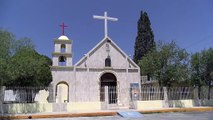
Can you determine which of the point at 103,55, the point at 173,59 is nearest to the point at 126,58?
the point at 103,55

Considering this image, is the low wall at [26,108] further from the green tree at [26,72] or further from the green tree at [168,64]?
the green tree at [168,64]

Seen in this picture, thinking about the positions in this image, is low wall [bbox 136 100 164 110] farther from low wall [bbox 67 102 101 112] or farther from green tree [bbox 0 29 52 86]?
green tree [bbox 0 29 52 86]

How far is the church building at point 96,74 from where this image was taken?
976 inches

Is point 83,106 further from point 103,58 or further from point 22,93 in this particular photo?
point 103,58

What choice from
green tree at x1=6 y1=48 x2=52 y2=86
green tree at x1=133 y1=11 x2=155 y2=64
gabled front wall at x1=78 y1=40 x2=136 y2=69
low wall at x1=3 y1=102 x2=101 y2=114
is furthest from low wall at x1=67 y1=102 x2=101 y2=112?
green tree at x1=133 y1=11 x2=155 y2=64

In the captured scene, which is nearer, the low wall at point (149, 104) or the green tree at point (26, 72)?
the green tree at point (26, 72)

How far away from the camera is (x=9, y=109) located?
758 inches

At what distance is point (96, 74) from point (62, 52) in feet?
13.1

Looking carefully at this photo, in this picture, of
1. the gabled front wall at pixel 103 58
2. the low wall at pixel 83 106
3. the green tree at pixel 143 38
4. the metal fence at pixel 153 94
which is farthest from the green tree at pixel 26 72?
the green tree at pixel 143 38

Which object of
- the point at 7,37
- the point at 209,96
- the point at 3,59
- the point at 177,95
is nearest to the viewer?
the point at 3,59

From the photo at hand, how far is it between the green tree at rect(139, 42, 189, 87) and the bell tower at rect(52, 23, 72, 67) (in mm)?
7995

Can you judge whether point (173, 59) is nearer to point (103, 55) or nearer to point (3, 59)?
point (103, 55)

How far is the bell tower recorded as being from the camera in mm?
25656

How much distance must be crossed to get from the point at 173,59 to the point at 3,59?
14.7 m
